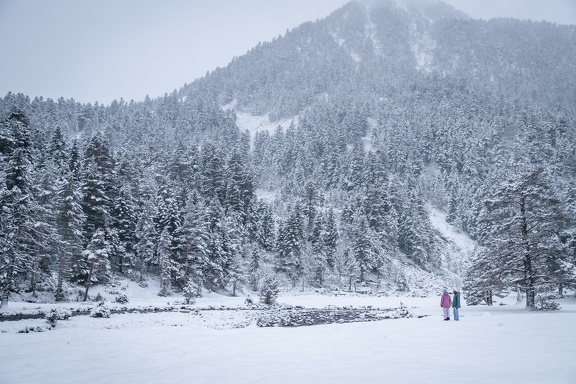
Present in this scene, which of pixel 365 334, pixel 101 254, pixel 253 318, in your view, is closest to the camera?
pixel 365 334

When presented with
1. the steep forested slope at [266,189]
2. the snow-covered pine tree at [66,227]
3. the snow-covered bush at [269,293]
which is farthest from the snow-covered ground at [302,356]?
the snow-covered bush at [269,293]

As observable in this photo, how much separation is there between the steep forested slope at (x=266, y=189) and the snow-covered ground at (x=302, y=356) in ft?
47.1

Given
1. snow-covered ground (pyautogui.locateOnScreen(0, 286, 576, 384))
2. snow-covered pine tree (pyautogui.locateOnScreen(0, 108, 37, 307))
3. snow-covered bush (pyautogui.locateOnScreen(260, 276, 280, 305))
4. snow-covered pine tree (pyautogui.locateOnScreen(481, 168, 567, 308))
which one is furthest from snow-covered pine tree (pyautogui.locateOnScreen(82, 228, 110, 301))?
snow-covered pine tree (pyautogui.locateOnScreen(481, 168, 567, 308))

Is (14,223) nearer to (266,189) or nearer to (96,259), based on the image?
(96,259)

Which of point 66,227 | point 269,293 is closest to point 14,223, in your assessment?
point 66,227

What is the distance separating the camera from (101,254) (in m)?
38.6

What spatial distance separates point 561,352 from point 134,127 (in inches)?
6481

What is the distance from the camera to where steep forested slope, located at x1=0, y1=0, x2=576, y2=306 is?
35.8 m

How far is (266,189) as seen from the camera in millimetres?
126875

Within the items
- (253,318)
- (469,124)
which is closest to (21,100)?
(253,318)

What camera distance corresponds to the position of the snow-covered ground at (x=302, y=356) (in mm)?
8367

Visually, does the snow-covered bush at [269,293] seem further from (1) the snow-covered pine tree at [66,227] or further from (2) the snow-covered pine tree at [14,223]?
(2) the snow-covered pine tree at [14,223]

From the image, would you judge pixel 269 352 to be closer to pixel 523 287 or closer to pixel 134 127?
pixel 523 287

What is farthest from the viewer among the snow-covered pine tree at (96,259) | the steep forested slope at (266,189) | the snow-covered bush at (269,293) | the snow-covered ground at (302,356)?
the snow-covered bush at (269,293)
